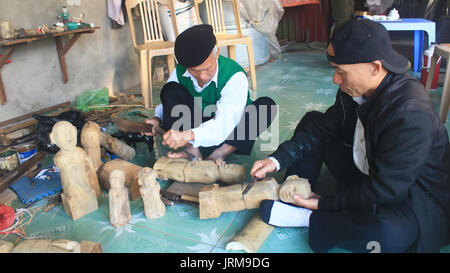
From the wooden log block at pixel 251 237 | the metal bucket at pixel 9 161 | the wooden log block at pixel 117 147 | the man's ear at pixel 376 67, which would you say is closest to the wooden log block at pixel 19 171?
the metal bucket at pixel 9 161

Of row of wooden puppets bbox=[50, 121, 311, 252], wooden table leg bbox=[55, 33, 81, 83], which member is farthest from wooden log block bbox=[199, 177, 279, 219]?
wooden table leg bbox=[55, 33, 81, 83]

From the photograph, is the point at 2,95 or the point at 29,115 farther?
the point at 29,115

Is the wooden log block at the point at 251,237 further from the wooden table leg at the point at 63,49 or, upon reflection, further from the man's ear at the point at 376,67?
the wooden table leg at the point at 63,49

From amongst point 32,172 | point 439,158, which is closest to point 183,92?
point 32,172

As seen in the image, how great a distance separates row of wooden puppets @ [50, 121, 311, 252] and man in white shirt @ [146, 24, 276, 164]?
0.13 meters

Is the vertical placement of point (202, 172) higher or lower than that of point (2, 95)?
lower

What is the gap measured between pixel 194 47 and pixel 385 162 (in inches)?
43.3

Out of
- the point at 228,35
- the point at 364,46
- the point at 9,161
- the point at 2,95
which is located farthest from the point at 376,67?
the point at 2,95

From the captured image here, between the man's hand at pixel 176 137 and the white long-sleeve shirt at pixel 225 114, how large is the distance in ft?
Result: 0.12

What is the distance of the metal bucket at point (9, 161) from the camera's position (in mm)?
2377

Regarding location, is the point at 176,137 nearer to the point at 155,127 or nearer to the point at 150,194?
the point at 150,194

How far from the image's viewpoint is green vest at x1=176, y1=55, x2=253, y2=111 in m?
2.10

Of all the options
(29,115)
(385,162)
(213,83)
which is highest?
(213,83)

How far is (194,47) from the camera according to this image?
1864 mm
